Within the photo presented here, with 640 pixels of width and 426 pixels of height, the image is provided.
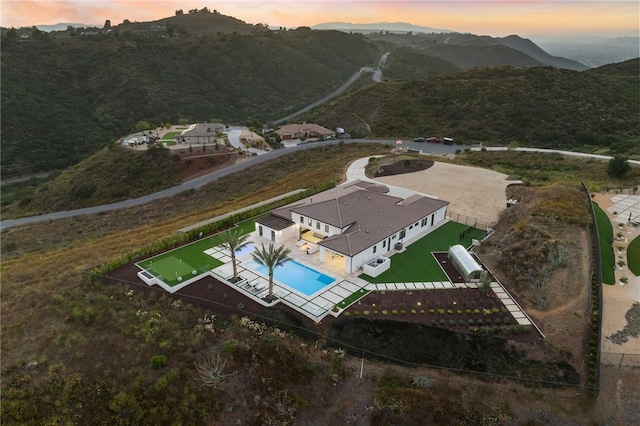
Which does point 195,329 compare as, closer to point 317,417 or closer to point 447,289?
point 317,417

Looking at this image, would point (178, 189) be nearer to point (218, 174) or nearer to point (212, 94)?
point (218, 174)

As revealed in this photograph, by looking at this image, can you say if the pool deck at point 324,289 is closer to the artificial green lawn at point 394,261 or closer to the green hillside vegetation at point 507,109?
the artificial green lawn at point 394,261

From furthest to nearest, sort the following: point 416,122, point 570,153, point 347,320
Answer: point 416,122
point 570,153
point 347,320

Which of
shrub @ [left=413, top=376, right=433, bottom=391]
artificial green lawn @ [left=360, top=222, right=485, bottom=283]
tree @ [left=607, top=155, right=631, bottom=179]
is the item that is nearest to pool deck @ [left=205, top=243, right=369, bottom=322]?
artificial green lawn @ [left=360, top=222, right=485, bottom=283]

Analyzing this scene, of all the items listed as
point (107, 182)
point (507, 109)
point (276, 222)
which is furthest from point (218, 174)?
point (507, 109)

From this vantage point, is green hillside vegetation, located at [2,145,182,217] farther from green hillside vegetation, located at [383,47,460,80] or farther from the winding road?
green hillside vegetation, located at [383,47,460,80]

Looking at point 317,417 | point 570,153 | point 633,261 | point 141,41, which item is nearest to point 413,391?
point 317,417

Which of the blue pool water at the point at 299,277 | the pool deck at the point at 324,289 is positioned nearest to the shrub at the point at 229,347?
the pool deck at the point at 324,289
